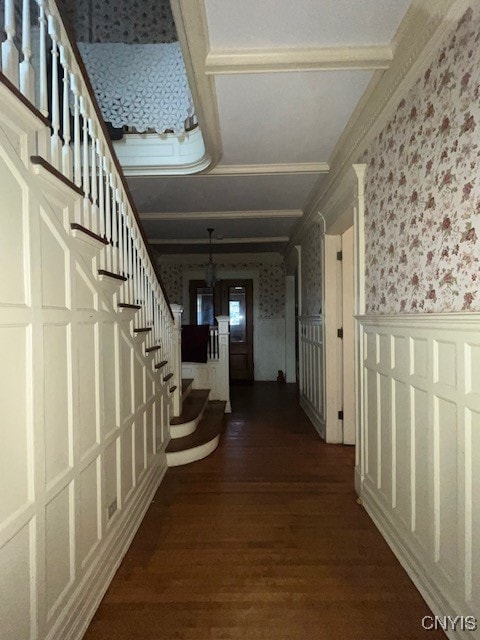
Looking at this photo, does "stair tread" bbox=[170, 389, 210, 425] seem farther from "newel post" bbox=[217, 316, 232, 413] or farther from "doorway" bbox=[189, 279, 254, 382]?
"doorway" bbox=[189, 279, 254, 382]

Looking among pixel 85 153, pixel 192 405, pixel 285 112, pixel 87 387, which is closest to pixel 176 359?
pixel 192 405

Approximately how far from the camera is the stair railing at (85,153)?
118cm

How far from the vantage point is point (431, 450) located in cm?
153

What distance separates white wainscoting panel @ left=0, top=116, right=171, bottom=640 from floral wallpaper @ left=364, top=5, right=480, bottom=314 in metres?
1.44

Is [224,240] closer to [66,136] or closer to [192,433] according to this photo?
[192,433]

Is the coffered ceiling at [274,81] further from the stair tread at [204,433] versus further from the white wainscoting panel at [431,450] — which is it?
the stair tread at [204,433]

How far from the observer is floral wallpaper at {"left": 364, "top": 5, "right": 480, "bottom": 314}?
1.26m

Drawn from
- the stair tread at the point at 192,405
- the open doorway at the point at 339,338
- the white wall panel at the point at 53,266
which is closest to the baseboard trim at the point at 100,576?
the stair tread at the point at 192,405

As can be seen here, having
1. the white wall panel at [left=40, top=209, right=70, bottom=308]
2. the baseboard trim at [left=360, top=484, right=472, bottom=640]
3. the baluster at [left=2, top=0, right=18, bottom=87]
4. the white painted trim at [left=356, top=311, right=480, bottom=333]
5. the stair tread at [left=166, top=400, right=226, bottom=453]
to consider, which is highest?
the baluster at [left=2, top=0, right=18, bottom=87]

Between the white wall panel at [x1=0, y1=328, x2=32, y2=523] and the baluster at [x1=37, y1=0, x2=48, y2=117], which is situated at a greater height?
the baluster at [x1=37, y1=0, x2=48, y2=117]

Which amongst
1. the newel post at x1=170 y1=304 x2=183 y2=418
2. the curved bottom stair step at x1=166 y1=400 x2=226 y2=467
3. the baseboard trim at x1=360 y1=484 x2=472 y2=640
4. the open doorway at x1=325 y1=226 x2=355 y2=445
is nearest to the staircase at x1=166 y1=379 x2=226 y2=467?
the curved bottom stair step at x1=166 y1=400 x2=226 y2=467

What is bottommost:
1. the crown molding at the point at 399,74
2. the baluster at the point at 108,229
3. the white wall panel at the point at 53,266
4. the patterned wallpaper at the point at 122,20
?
the white wall panel at the point at 53,266

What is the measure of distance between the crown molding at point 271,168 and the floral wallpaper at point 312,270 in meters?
0.75

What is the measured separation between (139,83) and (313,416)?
11.8 feet
